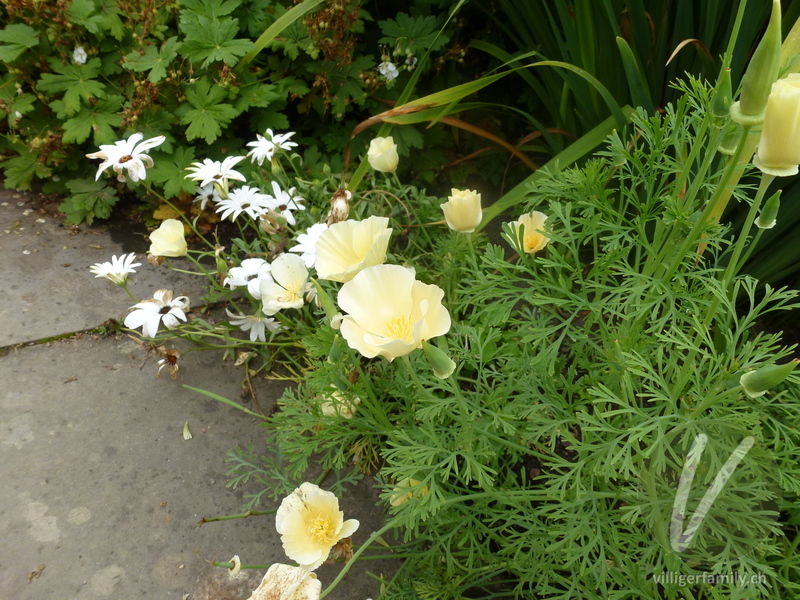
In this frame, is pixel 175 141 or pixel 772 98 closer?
pixel 772 98

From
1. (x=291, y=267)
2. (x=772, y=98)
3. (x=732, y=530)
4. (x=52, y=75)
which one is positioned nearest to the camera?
(x=772, y=98)

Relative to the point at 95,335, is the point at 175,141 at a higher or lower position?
higher

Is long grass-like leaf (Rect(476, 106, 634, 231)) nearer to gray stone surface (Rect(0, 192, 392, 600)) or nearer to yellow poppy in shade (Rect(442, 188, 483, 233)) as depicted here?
yellow poppy in shade (Rect(442, 188, 483, 233))

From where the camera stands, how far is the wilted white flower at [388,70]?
205 centimetres

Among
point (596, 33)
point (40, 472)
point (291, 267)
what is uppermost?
point (596, 33)

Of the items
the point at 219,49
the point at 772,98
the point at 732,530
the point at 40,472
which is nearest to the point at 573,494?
the point at 732,530

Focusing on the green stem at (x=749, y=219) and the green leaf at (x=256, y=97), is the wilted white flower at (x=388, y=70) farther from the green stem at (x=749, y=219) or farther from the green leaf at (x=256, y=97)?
the green stem at (x=749, y=219)

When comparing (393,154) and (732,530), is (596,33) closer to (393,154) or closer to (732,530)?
(393,154)

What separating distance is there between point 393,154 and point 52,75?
1.35 meters

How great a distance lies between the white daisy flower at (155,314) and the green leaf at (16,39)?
1093 millimetres

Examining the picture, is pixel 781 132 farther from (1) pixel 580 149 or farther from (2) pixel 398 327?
(1) pixel 580 149

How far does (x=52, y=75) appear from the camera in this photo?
201 centimetres

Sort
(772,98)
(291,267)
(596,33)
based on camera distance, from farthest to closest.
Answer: (596,33)
(291,267)
(772,98)

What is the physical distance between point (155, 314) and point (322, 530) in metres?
0.78
